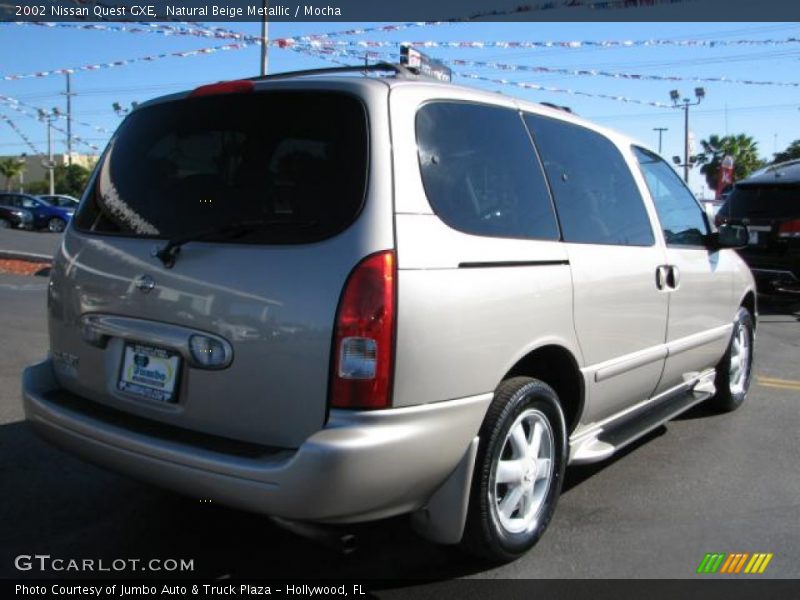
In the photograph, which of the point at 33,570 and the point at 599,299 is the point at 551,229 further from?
the point at 33,570

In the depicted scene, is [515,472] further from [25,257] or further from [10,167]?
[10,167]

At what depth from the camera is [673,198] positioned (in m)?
4.64

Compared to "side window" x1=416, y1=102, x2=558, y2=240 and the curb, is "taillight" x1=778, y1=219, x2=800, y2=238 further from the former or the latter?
the curb

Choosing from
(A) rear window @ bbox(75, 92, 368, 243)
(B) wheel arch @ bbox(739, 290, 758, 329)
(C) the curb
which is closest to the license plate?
(A) rear window @ bbox(75, 92, 368, 243)

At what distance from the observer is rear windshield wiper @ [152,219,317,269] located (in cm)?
260

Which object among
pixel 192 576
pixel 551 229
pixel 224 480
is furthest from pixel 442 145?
pixel 192 576

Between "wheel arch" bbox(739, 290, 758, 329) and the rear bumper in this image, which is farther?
"wheel arch" bbox(739, 290, 758, 329)

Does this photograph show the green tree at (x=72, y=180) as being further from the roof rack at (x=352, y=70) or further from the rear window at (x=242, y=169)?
the roof rack at (x=352, y=70)

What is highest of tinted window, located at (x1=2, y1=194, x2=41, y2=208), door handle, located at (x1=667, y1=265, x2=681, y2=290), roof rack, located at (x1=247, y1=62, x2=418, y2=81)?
tinted window, located at (x1=2, y1=194, x2=41, y2=208)

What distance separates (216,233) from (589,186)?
1961 mm

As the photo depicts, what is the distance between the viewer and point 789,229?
32.8ft

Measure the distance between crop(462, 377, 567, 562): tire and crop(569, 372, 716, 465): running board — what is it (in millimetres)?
213

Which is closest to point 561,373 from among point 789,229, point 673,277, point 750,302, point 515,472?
point 515,472

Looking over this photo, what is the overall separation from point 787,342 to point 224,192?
777 centimetres
